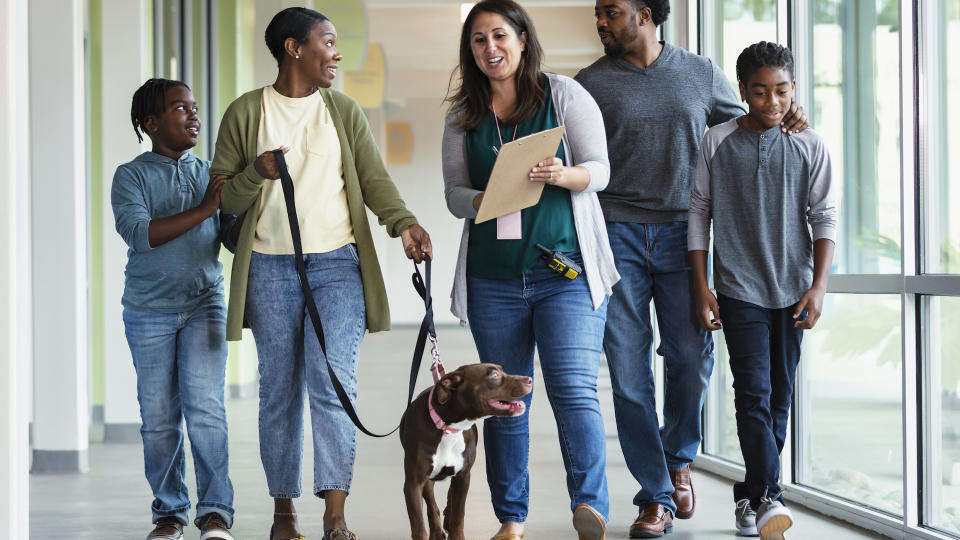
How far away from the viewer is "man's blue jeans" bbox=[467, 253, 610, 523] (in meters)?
2.60

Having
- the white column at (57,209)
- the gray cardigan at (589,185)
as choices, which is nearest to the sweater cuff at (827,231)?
the gray cardigan at (589,185)

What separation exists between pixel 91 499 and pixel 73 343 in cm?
91

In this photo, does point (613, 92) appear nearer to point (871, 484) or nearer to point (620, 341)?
point (620, 341)

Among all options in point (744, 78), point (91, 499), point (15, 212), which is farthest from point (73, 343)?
point (744, 78)

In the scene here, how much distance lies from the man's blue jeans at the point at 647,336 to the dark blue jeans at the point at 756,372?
0.70ft

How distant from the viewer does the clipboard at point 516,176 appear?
2.46 metres

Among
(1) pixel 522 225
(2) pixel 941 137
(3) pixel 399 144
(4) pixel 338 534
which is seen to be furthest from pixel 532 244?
(3) pixel 399 144

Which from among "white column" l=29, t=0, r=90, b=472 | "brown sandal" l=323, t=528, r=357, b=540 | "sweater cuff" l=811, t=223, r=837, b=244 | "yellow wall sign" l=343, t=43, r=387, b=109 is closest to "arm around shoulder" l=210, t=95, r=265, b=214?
"brown sandal" l=323, t=528, r=357, b=540

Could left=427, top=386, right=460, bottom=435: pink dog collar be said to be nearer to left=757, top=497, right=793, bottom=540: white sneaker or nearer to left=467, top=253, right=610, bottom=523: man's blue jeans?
left=467, top=253, right=610, bottom=523: man's blue jeans

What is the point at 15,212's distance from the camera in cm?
238

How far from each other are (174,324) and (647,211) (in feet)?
4.81

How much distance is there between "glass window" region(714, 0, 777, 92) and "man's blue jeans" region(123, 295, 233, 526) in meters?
2.28

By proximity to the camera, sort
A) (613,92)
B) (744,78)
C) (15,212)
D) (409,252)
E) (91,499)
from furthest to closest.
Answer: (91,499)
(613,92)
(744,78)
(409,252)
(15,212)

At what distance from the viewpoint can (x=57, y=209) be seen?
4.46m
